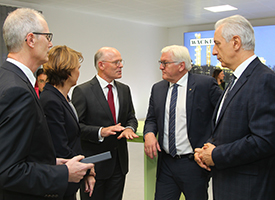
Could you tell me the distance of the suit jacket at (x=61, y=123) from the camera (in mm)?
1561

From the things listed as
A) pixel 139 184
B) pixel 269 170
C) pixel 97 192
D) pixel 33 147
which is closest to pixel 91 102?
pixel 97 192

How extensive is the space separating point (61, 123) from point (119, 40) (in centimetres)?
770

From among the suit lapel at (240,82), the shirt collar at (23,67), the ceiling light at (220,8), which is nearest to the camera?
the shirt collar at (23,67)

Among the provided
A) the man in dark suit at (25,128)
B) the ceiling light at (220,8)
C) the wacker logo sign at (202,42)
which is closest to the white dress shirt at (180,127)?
the man in dark suit at (25,128)

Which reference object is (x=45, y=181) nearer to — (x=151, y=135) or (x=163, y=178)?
(x=151, y=135)

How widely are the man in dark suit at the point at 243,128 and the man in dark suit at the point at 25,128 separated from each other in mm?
804

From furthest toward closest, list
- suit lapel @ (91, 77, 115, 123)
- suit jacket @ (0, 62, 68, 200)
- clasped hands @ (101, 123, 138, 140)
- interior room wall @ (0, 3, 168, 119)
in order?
interior room wall @ (0, 3, 168, 119), suit lapel @ (91, 77, 115, 123), clasped hands @ (101, 123, 138, 140), suit jacket @ (0, 62, 68, 200)

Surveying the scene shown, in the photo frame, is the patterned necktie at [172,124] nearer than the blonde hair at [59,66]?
No

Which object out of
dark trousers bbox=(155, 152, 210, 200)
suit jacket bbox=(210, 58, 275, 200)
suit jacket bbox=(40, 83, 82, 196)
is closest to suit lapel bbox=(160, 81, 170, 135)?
dark trousers bbox=(155, 152, 210, 200)

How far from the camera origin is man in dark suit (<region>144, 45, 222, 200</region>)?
2.12 metres

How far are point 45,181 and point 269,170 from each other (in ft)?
3.91

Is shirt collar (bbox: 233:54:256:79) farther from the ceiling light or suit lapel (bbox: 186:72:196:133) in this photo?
the ceiling light

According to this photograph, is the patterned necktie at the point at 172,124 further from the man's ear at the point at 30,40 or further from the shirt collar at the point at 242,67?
the man's ear at the point at 30,40

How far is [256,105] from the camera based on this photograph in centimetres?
141
